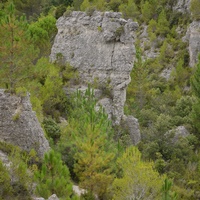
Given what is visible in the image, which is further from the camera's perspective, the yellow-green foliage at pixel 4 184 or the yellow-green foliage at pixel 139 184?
the yellow-green foliage at pixel 139 184

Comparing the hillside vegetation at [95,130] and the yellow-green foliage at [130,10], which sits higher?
the yellow-green foliage at [130,10]

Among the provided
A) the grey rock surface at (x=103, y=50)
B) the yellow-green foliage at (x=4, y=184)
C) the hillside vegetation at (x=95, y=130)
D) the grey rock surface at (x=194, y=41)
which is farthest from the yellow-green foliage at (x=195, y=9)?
the yellow-green foliage at (x=4, y=184)

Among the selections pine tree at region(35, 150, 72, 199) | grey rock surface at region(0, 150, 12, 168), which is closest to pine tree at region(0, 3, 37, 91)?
grey rock surface at region(0, 150, 12, 168)

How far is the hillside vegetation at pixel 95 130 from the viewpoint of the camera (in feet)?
41.7

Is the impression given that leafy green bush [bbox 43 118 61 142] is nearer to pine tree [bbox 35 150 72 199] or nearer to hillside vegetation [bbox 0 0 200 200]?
hillside vegetation [bbox 0 0 200 200]

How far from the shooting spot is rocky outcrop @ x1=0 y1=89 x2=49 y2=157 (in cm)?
1459

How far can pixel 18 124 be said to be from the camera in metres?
14.7

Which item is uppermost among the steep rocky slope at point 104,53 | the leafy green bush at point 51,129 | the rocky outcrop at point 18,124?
the steep rocky slope at point 104,53

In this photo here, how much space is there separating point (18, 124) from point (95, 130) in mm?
3600

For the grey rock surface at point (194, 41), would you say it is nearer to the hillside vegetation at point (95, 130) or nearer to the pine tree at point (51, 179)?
the hillside vegetation at point (95, 130)

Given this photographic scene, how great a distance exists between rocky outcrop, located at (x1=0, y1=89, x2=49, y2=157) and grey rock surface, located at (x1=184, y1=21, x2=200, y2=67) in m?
33.2

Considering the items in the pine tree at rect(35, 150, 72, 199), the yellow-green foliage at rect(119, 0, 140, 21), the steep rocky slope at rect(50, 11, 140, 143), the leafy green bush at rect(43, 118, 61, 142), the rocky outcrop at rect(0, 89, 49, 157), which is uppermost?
the yellow-green foliage at rect(119, 0, 140, 21)

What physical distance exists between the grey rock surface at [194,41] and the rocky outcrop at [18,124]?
3322 cm

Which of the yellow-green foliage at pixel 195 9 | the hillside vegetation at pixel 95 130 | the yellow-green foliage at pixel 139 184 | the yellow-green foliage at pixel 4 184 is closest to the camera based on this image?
the yellow-green foliage at pixel 4 184
